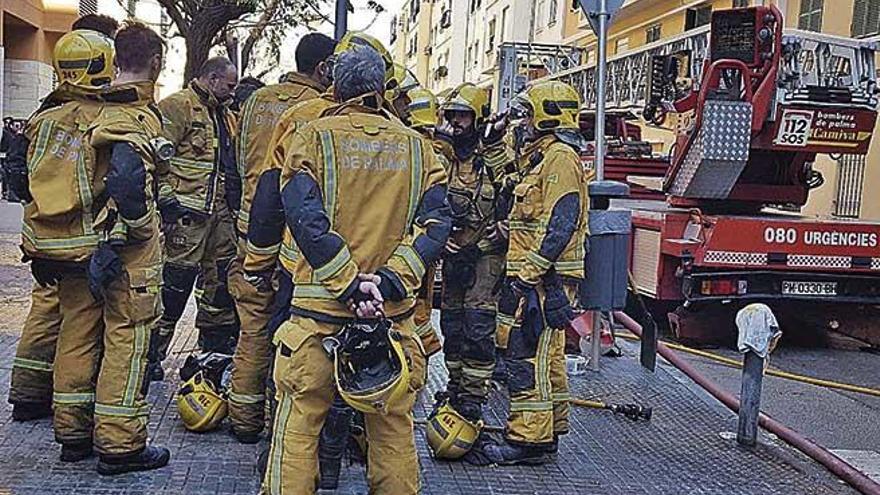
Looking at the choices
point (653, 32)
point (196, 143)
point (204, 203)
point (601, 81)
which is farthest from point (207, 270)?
point (653, 32)

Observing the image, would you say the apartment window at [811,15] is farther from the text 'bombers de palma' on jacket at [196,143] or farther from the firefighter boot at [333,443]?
the firefighter boot at [333,443]

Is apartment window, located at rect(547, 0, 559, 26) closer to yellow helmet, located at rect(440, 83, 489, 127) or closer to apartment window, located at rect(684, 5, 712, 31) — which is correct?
apartment window, located at rect(684, 5, 712, 31)

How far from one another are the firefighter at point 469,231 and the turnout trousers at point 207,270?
1.32 meters

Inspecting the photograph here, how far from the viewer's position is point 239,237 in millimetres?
5566

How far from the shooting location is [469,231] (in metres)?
6.00

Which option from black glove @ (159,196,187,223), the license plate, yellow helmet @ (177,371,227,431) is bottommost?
yellow helmet @ (177,371,227,431)

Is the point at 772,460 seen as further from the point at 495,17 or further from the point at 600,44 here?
the point at 495,17

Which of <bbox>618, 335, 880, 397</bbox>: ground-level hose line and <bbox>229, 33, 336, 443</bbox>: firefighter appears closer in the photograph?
<bbox>229, 33, 336, 443</bbox>: firefighter

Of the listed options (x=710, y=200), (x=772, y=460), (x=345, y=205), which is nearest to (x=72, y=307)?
(x=345, y=205)

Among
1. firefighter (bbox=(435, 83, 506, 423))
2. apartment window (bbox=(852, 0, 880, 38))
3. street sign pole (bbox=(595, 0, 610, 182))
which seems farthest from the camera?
apartment window (bbox=(852, 0, 880, 38))

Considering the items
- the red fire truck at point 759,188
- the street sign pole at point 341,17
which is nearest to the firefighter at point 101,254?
the street sign pole at point 341,17

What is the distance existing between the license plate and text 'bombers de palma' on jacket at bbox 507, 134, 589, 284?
440cm

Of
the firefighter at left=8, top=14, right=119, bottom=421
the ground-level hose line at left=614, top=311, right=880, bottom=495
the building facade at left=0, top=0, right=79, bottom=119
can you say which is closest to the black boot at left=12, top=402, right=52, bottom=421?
the firefighter at left=8, top=14, right=119, bottom=421

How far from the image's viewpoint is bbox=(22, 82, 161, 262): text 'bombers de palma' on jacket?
4711 mm
